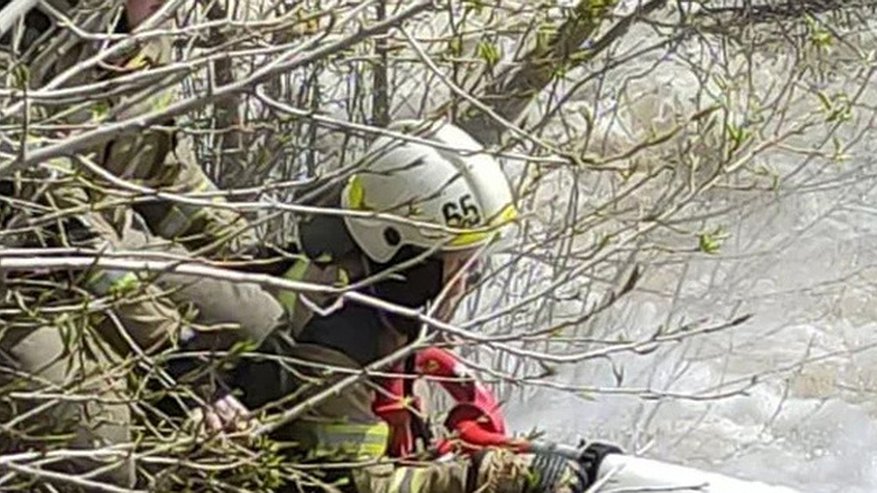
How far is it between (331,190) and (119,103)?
19.7 inches

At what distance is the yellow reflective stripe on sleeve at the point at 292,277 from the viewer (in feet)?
9.02

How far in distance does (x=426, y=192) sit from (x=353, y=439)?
38 cm

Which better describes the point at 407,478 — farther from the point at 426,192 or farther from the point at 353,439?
the point at 426,192

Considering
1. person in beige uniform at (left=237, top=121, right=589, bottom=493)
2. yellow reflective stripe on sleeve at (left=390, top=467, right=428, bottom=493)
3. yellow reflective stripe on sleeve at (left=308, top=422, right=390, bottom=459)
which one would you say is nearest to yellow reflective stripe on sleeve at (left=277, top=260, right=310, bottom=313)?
person in beige uniform at (left=237, top=121, right=589, bottom=493)

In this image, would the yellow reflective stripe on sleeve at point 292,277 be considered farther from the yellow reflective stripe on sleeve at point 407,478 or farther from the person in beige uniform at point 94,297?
the yellow reflective stripe on sleeve at point 407,478

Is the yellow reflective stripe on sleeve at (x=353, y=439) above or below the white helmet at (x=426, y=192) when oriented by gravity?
below

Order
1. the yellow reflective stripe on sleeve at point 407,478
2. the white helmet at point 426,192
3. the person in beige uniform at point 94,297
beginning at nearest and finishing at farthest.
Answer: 1. the person in beige uniform at point 94,297
2. the white helmet at point 426,192
3. the yellow reflective stripe on sleeve at point 407,478

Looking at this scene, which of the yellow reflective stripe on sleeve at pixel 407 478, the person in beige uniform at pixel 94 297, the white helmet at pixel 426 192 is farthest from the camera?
the yellow reflective stripe on sleeve at pixel 407 478

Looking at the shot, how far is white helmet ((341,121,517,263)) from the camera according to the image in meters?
2.66

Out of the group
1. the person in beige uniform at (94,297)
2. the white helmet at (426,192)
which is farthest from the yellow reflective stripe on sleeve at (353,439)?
the white helmet at (426,192)

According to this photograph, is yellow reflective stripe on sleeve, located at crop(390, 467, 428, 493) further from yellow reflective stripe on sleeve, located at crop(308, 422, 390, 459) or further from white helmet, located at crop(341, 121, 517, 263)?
white helmet, located at crop(341, 121, 517, 263)

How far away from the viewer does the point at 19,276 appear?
255 cm

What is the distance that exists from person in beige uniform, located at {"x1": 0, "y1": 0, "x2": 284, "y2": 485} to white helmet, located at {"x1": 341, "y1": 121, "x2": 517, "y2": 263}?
204 millimetres

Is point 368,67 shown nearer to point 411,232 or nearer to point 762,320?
point 411,232
